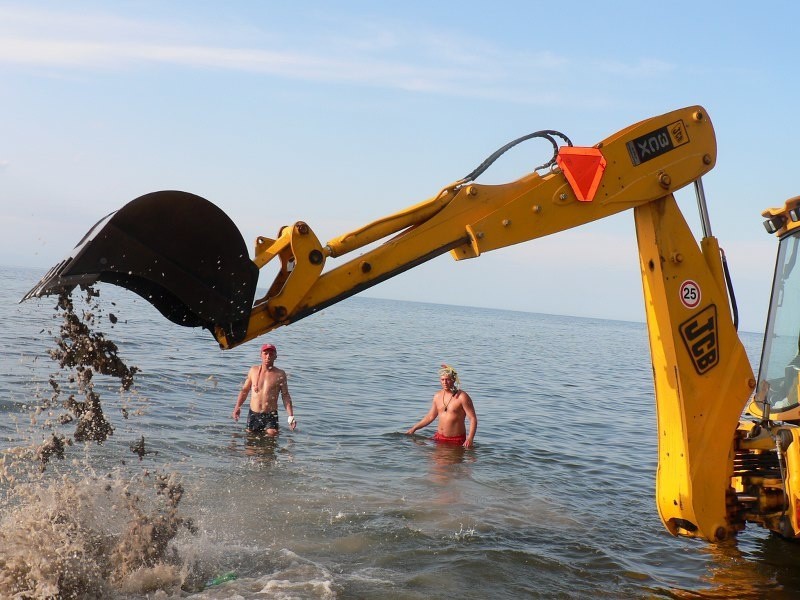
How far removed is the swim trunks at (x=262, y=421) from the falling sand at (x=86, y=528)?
5173mm

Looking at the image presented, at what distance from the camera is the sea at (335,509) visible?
19.1ft

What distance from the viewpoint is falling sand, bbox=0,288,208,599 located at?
473 cm

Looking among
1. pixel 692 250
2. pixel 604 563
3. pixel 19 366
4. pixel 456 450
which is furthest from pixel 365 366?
pixel 692 250

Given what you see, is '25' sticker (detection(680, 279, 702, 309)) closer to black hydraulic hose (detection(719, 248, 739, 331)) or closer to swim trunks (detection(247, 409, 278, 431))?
black hydraulic hose (detection(719, 248, 739, 331))

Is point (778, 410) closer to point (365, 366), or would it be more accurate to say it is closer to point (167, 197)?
point (167, 197)

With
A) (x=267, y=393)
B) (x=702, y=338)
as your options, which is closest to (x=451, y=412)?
(x=267, y=393)

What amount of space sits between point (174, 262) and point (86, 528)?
102 inches

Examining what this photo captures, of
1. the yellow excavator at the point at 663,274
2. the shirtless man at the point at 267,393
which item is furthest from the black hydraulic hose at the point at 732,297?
the shirtless man at the point at 267,393

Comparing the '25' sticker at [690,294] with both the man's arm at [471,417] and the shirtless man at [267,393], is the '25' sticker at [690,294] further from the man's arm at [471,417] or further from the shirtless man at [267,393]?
the shirtless man at [267,393]

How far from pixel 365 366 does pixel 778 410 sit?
62.6 ft

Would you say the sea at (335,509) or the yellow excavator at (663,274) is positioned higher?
the yellow excavator at (663,274)

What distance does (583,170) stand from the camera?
18.3 feet

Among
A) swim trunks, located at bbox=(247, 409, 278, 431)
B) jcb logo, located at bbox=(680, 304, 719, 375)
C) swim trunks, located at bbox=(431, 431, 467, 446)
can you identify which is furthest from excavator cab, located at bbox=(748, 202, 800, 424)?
swim trunks, located at bbox=(247, 409, 278, 431)

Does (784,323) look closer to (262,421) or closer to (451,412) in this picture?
(451,412)
